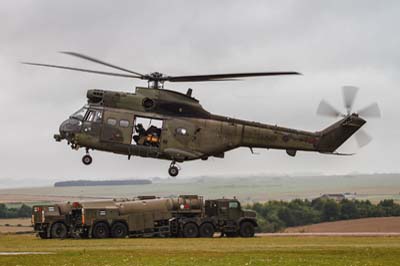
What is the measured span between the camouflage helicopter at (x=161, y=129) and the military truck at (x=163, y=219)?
16523 millimetres

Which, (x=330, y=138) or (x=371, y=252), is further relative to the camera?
(x=330, y=138)

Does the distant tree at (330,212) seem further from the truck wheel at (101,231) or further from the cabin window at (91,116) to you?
the cabin window at (91,116)

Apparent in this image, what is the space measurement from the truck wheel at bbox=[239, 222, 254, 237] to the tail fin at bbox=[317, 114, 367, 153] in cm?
1607

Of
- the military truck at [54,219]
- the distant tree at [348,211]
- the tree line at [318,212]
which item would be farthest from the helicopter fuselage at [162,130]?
the distant tree at [348,211]

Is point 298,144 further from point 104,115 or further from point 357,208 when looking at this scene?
point 357,208

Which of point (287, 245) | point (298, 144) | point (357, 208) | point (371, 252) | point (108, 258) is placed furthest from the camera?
point (357, 208)

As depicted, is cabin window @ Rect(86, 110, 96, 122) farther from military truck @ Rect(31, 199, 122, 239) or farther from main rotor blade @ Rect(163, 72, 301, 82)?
military truck @ Rect(31, 199, 122, 239)

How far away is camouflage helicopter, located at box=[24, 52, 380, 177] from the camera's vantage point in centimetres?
4397

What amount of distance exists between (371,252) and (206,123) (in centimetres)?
990

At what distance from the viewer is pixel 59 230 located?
2467 inches

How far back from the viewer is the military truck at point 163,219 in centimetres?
6112

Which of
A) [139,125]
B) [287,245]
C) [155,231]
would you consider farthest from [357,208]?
[139,125]

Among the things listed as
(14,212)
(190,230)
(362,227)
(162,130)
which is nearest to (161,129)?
(162,130)

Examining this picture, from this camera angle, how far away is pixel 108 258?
39875mm
